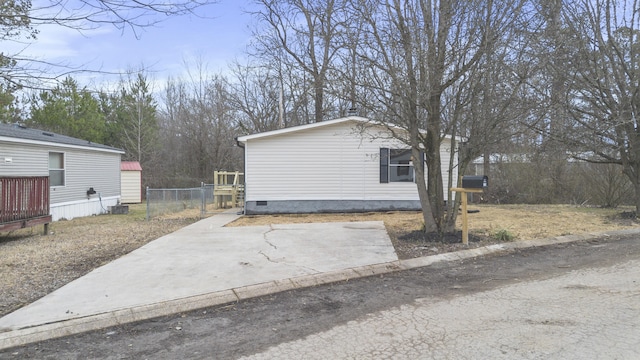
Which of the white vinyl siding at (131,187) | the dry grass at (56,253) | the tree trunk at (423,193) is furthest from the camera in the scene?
the white vinyl siding at (131,187)

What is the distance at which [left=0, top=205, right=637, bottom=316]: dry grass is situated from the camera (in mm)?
5966

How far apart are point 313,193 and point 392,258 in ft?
24.3

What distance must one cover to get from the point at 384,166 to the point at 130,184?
17083 millimetres

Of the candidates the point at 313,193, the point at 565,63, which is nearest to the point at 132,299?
the point at 313,193

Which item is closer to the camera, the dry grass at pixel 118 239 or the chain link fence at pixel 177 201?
the dry grass at pixel 118 239

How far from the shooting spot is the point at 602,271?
6.21 metres

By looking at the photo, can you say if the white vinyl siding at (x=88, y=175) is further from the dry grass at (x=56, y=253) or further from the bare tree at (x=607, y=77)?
the bare tree at (x=607, y=77)

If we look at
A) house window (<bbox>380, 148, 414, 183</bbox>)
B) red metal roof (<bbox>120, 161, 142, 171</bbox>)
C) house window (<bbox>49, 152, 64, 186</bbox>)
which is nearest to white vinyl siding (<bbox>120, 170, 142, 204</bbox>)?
red metal roof (<bbox>120, 161, 142, 171</bbox>)

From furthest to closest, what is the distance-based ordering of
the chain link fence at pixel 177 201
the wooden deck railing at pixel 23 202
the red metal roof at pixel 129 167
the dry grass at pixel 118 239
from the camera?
the red metal roof at pixel 129 167, the chain link fence at pixel 177 201, the wooden deck railing at pixel 23 202, the dry grass at pixel 118 239

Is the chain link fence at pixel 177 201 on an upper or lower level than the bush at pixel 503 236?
upper

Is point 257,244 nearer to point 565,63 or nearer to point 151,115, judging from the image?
point 565,63

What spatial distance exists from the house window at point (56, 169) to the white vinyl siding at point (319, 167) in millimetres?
7054

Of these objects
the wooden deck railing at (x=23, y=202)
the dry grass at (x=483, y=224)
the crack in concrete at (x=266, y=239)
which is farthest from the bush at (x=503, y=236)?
the wooden deck railing at (x=23, y=202)

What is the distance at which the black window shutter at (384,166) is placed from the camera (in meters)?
14.4
